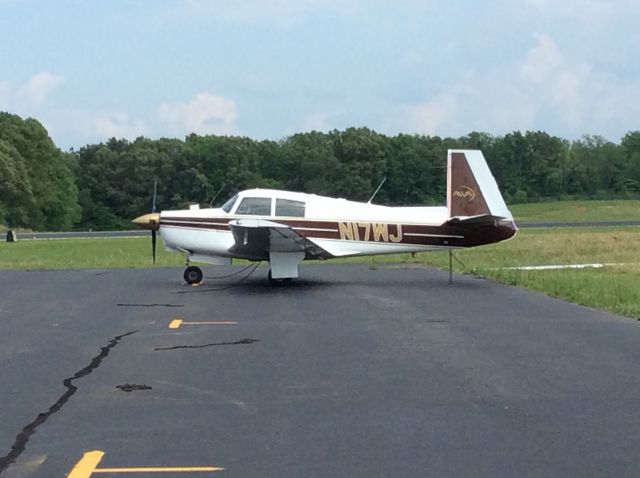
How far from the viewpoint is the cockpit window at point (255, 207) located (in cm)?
2023

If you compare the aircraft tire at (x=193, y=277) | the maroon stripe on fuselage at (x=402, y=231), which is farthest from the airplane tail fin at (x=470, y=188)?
the aircraft tire at (x=193, y=277)

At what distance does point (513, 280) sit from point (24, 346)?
1183 cm

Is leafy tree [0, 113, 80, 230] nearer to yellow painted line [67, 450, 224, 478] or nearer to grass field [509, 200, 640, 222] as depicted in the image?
grass field [509, 200, 640, 222]

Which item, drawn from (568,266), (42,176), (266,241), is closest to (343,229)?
(266,241)

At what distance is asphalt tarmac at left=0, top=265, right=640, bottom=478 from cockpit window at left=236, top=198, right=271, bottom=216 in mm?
4432

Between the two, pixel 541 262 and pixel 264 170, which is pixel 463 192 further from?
pixel 264 170

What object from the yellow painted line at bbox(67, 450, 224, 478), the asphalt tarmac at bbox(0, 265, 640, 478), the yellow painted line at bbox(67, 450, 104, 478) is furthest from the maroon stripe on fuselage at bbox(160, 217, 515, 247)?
the yellow painted line at bbox(67, 450, 224, 478)

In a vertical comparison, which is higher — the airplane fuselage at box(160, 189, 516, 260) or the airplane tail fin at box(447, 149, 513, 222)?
the airplane tail fin at box(447, 149, 513, 222)

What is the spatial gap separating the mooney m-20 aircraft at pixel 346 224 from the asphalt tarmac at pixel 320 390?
437cm

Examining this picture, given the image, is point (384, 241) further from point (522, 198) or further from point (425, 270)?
point (522, 198)

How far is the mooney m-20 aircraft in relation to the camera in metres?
20.2

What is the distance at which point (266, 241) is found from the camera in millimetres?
19484

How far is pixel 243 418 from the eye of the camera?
7.21m

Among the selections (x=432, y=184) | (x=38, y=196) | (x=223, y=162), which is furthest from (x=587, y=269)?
(x=38, y=196)
